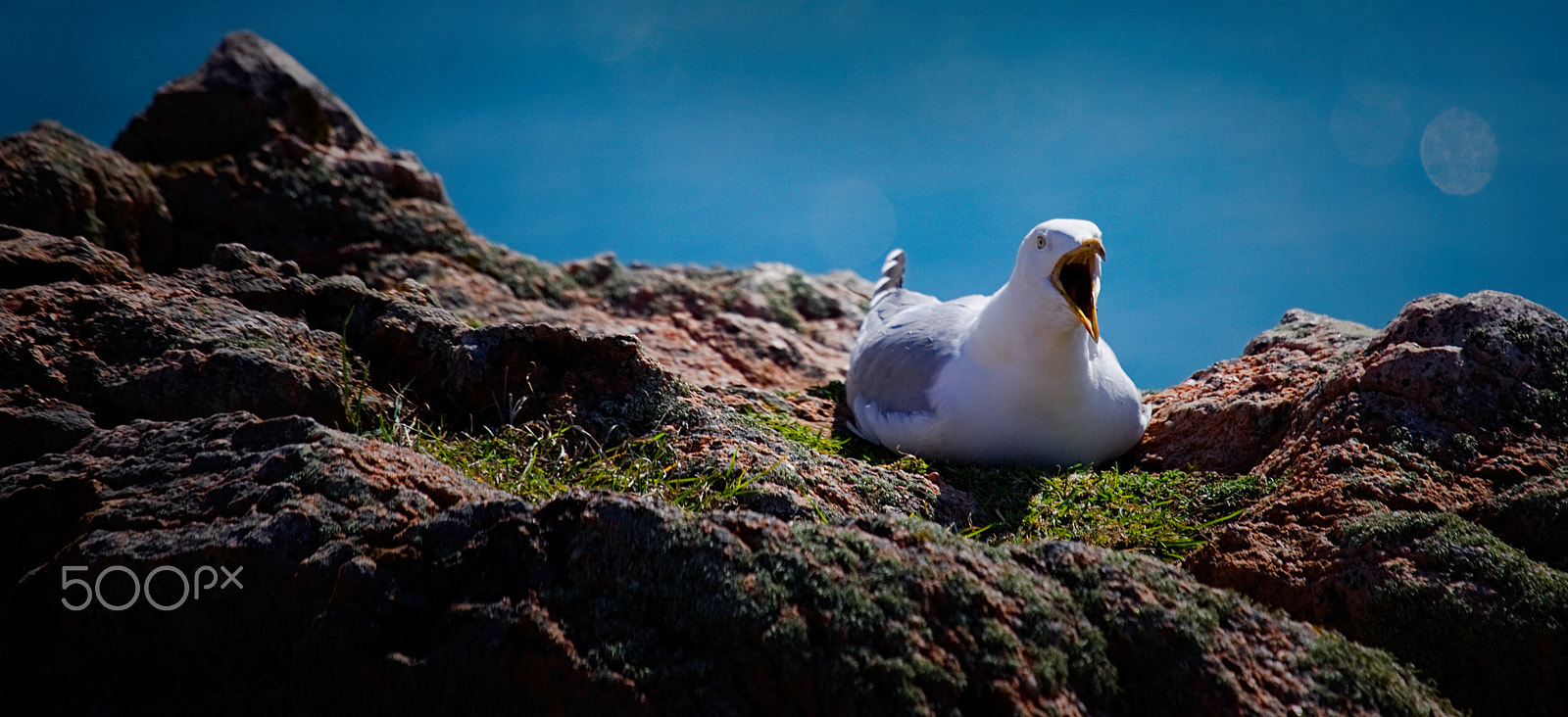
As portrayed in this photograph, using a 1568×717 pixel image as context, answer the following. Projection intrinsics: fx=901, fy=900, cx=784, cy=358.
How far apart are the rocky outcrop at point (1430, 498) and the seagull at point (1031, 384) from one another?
1.75 ft

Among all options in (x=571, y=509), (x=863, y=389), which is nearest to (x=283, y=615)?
(x=571, y=509)

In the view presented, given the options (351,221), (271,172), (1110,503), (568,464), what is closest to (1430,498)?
(1110,503)

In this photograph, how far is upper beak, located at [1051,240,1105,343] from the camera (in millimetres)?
4156

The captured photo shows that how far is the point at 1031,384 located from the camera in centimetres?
452

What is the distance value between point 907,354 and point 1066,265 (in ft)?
3.72

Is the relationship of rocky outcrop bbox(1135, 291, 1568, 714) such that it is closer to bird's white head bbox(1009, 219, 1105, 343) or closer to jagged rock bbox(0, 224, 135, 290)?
bird's white head bbox(1009, 219, 1105, 343)

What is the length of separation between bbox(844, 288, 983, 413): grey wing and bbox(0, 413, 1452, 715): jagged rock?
7.96 ft

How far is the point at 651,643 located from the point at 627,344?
7.72 ft

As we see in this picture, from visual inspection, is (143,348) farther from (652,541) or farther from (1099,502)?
(1099,502)

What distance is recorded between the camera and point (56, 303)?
352 cm

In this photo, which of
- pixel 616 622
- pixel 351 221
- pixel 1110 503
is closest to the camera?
pixel 616 622

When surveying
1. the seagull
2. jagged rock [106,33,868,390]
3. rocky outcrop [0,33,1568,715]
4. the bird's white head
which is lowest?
rocky outcrop [0,33,1568,715]
